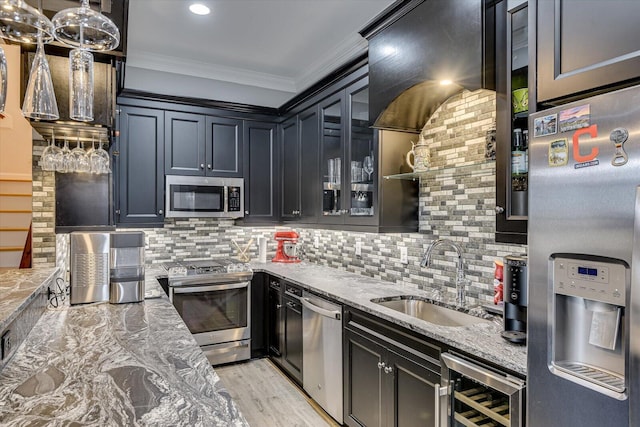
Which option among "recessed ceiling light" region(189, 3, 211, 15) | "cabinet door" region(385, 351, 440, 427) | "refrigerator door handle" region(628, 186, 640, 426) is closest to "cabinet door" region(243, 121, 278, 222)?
"recessed ceiling light" region(189, 3, 211, 15)

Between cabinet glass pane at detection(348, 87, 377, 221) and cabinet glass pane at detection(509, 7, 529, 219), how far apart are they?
3.82 ft

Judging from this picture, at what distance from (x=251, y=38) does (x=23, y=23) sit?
2454 mm

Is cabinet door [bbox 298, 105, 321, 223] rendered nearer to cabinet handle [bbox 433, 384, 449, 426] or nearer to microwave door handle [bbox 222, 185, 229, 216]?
microwave door handle [bbox 222, 185, 229, 216]

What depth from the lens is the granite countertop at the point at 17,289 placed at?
1.43m

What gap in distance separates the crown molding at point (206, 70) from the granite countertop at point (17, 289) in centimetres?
225

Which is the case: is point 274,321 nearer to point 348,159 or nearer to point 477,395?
point 348,159

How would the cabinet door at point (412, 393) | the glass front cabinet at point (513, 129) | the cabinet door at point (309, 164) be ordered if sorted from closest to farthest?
the glass front cabinet at point (513, 129)
the cabinet door at point (412, 393)
the cabinet door at point (309, 164)

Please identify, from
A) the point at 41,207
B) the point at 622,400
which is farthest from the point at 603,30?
the point at 41,207

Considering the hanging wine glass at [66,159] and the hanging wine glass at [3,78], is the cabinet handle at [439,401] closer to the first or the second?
the hanging wine glass at [3,78]

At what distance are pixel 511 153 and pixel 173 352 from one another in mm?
1621

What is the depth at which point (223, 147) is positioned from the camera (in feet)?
13.5

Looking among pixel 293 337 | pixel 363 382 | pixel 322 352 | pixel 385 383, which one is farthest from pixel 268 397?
pixel 385 383

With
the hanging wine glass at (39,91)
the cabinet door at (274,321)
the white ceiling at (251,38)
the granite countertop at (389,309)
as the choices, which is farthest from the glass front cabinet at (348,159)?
the hanging wine glass at (39,91)

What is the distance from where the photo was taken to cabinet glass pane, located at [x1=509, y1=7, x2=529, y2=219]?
171cm
